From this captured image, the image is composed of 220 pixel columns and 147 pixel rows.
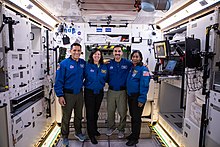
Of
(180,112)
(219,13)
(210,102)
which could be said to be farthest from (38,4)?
(180,112)

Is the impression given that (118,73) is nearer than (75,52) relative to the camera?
No

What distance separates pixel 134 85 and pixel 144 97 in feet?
0.85

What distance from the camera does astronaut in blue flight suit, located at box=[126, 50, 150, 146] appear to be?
2.82m

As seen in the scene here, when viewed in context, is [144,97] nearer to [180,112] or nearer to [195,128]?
[195,128]

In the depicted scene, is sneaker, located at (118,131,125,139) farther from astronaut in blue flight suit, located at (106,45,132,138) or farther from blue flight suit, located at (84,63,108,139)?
blue flight suit, located at (84,63,108,139)

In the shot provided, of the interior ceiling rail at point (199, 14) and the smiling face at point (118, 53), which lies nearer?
the interior ceiling rail at point (199, 14)

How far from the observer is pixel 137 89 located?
2912 millimetres

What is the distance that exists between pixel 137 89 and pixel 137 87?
34mm

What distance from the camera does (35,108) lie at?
2938 mm

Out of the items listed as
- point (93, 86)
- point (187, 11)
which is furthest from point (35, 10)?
point (187, 11)

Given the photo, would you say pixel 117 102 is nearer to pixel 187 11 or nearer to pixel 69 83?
pixel 69 83

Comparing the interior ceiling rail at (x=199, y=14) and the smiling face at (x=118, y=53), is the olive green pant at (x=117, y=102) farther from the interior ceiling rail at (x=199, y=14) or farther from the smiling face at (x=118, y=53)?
the interior ceiling rail at (x=199, y=14)

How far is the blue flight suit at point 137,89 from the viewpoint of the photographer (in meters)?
2.81

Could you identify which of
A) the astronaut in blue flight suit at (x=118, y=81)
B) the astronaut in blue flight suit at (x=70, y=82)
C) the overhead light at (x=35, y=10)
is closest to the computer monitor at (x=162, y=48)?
the astronaut in blue flight suit at (x=118, y=81)
